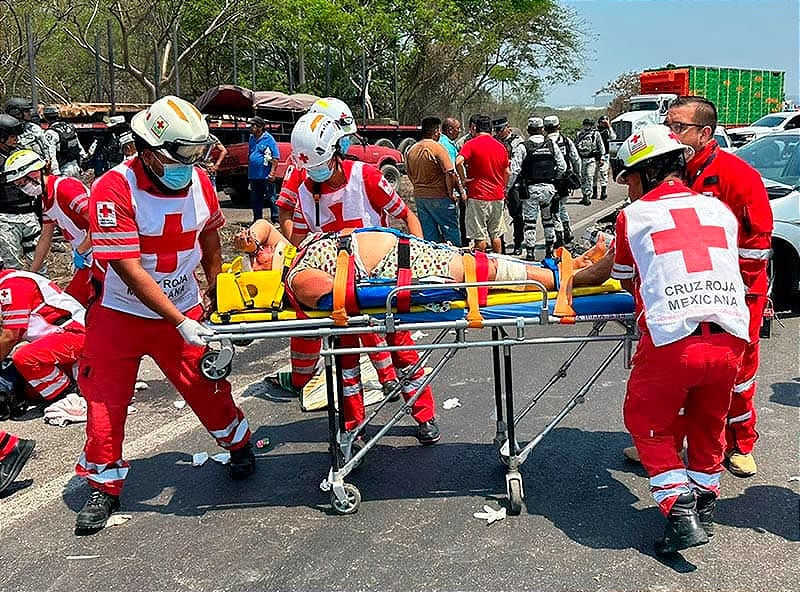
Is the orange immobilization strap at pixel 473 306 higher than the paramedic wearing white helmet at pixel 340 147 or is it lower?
lower

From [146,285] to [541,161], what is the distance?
7711 millimetres

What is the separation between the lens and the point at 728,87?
34906 mm

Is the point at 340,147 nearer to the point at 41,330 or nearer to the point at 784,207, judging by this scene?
the point at 41,330

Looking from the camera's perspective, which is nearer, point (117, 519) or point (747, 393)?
point (117, 519)

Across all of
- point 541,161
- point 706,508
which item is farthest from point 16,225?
point 541,161

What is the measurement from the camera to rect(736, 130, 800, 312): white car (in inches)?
286

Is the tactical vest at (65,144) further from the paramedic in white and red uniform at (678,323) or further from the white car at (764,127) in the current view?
the white car at (764,127)

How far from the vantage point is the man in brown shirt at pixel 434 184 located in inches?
378

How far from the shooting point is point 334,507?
13.2ft

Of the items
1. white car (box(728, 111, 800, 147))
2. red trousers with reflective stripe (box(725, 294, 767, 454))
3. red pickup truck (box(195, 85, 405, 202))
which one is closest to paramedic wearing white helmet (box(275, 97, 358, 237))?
red trousers with reflective stripe (box(725, 294, 767, 454))

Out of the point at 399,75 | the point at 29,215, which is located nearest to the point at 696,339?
the point at 29,215

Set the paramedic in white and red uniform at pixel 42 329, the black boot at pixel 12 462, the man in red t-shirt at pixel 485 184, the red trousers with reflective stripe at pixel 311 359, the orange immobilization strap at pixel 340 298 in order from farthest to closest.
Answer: the man in red t-shirt at pixel 485 184
the paramedic in white and red uniform at pixel 42 329
the red trousers with reflective stripe at pixel 311 359
the black boot at pixel 12 462
the orange immobilization strap at pixel 340 298

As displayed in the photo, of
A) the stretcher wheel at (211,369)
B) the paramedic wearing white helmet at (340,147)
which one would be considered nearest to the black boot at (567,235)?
the paramedic wearing white helmet at (340,147)

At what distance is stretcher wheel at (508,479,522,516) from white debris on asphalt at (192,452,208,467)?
6.21ft
